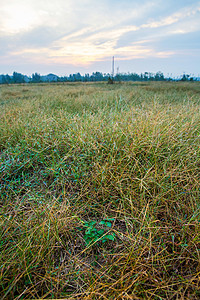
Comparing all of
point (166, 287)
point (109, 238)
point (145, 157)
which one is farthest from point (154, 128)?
point (166, 287)

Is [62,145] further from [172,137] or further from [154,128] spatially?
[172,137]

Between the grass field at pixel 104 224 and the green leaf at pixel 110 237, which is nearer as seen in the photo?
the grass field at pixel 104 224

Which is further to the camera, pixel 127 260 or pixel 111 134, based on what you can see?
pixel 111 134

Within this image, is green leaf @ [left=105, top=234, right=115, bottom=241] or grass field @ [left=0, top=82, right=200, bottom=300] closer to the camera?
grass field @ [left=0, top=82, right=200, bottom=300]

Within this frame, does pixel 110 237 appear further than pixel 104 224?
No

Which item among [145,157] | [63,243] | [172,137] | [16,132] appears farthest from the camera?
[16,132]

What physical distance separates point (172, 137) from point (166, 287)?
141 cm

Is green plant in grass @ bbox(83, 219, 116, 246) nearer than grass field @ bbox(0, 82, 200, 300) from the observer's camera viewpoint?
No

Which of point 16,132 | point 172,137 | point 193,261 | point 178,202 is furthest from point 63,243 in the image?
point 16,132

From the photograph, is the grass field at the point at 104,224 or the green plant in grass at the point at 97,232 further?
the green plant in grass at the point at 97,232

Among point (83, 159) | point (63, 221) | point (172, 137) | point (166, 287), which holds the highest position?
point (172, 137)

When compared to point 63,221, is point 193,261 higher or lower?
lower

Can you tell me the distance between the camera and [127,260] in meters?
0.93

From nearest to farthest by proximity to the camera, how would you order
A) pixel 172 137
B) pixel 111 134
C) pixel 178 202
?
pixel 178 202
pixel 172 137
pixel 111 134
